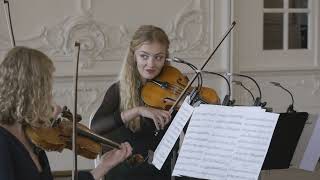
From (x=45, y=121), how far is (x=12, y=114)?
10cm

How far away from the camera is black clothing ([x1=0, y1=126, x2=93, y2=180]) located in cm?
157

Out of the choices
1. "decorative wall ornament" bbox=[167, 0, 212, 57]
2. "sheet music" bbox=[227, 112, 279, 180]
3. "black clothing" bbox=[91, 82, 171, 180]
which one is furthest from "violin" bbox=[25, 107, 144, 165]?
"decorative wall ornament" bbox=[167, 0, 212, 57]

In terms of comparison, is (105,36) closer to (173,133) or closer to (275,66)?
(275,66)

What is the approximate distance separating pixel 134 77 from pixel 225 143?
0.78m

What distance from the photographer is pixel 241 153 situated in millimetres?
1778

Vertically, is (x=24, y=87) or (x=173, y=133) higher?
(x=24, y=87)

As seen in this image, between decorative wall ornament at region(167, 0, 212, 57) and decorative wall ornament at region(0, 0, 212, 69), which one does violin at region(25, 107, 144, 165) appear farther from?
decorative wall ornament at region(167, 0, 212, 57)

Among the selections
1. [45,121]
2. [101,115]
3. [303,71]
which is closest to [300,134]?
[101,115]

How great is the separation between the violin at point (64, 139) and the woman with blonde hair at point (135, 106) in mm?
304

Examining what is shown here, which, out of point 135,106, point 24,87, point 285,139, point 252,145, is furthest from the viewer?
point 135,106

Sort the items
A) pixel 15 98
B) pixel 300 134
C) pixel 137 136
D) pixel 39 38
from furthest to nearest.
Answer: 1. pixel 39 38
2. pixel 137 136
3. pixel 300 134
4. pixel 15 98

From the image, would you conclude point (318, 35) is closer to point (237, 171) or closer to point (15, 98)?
point (237, 171)

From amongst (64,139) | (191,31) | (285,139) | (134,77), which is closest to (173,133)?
(64,139)

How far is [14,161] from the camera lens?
5.33 feet
